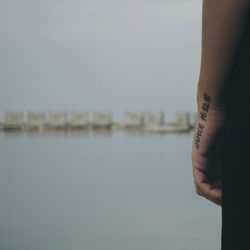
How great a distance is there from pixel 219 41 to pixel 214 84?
0.15ft

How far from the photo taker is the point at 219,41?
653 millimetres

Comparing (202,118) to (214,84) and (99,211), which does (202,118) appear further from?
(99,211)

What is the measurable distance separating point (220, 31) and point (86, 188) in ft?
12.8

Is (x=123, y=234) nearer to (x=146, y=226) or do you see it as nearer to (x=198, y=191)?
(x=146, y=226)

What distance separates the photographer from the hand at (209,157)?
2.27 ft

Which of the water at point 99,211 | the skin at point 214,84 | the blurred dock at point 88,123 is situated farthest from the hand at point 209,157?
the blurred dock at point 88,123

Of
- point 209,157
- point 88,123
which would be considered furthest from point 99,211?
point 88,123

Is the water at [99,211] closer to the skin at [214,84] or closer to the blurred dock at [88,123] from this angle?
the skin at [214,84]

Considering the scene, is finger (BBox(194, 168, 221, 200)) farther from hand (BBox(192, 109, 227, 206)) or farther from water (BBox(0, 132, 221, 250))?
water (BBox(0, 132, 221, 250))

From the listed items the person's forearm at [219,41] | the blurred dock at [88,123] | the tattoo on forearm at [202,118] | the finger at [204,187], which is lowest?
the blurred dock at [88,123]

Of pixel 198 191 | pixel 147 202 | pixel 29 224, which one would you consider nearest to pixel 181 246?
pixel 29 224

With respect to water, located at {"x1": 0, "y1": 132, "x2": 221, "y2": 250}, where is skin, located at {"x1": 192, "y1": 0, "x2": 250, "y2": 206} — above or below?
above

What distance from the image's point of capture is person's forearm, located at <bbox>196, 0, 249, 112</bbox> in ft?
2.08

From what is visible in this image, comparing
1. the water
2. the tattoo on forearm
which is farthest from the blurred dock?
the tattoo on forearm
